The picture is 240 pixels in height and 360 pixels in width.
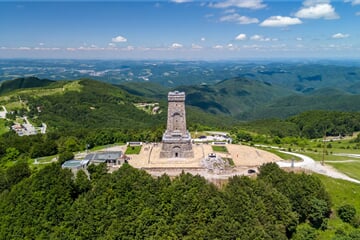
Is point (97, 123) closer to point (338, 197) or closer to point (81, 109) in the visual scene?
point (81, 109)

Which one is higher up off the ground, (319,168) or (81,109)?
(319,168)

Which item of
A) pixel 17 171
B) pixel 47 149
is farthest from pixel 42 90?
pixel 17 171

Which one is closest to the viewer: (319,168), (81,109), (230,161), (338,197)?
(338,197)

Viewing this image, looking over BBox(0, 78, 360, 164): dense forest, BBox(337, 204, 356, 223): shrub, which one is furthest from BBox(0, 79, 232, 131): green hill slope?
BBox(337, 204, 356, 223): shrub

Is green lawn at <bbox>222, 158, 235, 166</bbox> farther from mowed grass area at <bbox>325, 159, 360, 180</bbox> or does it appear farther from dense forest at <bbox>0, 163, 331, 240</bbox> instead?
mowed grass area at <bbox>325, 159, 360, 180</bbox>

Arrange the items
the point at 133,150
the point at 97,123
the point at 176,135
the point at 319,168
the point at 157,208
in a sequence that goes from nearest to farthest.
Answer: the point at 157,208 < the point at 319,168 < the point at 176,135 < the point at 133,150 < the point at 97,123

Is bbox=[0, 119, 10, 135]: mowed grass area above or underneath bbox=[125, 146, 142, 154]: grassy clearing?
underneath

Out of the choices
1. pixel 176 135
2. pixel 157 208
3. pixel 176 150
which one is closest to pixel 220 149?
pixel 176 135
